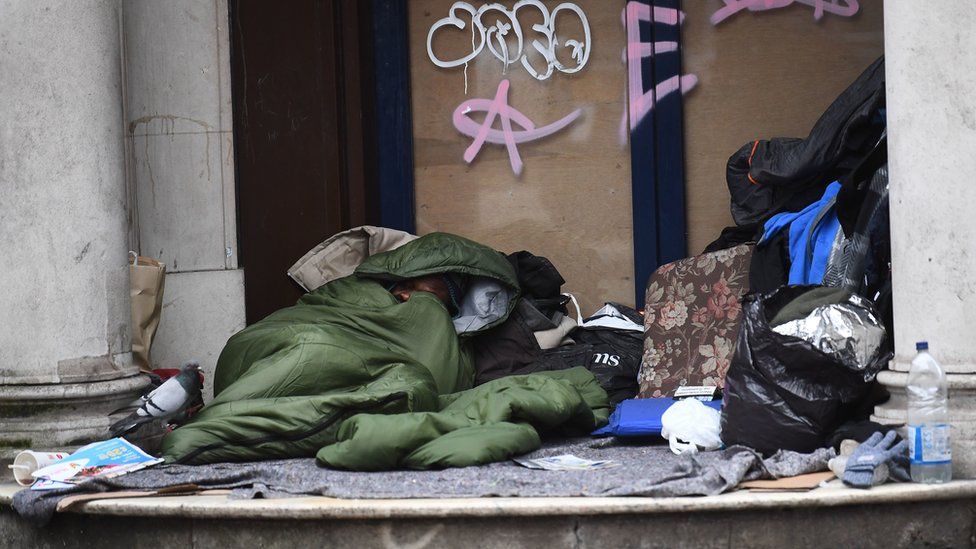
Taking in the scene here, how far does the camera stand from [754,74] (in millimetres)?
Answer: 6566

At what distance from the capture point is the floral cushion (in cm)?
577

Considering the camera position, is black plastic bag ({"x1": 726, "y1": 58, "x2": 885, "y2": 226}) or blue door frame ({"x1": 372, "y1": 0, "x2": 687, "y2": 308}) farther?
blue door frame ({"x1": 372, "y1": 0, "x2": 687, "y2": 308})

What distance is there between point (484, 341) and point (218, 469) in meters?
1.82

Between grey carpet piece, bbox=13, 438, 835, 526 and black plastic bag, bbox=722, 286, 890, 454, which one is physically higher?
black plastic bag, bbox=722, 286, 890, 454

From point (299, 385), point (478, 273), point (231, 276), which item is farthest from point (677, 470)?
point (231, 276)

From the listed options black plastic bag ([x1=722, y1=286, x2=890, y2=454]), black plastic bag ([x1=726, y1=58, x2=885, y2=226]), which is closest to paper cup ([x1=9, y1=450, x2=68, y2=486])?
black plastic bag ([x1=722, y1=286, x2=890, y2=454])

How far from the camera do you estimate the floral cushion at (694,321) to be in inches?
227

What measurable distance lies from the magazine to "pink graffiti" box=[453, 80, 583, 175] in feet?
8.90

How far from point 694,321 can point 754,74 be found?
1.46 metres

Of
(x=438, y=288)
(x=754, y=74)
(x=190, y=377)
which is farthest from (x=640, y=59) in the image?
(x=190, y=377)

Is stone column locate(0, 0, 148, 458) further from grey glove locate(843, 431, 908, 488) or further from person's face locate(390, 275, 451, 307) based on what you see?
grey glove locate(843, 431, 908, 488)

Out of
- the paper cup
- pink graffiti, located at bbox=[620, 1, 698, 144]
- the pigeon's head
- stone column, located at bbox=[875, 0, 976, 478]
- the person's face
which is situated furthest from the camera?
pink graffiti, located at bbox=[620, 1, 698, 144]

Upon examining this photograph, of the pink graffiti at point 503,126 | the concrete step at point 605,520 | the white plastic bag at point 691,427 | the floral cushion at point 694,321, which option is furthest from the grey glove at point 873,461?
the pink graffiti at point 503,126

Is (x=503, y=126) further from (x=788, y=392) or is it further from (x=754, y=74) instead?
(x=788, y=392)
